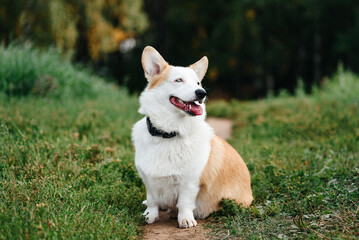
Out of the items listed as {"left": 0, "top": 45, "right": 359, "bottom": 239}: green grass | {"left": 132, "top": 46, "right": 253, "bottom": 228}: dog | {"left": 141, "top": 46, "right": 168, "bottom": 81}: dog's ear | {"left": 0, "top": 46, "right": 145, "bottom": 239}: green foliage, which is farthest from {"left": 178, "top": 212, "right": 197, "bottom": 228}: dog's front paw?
{"left": 141, "top": 46, "right": 168, "bottom": 81}: dog's ear

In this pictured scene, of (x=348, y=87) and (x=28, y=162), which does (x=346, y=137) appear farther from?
(x=28, y=162)

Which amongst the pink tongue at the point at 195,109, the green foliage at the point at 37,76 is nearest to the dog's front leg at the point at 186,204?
the pink tongue at the point at 195,109

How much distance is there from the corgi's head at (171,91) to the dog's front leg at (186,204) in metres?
0.70

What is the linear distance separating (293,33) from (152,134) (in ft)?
66.7

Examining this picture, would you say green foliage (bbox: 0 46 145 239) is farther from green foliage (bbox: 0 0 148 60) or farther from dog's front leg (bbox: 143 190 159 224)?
green foliage (bbox: 0 0 148 60)

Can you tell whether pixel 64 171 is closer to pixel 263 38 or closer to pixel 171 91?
pixel 171 91

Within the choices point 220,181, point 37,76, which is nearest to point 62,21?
point 37,76

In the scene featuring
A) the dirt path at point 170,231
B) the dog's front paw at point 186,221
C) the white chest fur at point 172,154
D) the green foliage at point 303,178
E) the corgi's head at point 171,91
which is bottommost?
the dirt path at point 170,231

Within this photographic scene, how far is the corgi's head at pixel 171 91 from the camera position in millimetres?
3090

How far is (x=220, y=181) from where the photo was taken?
333 centimetres

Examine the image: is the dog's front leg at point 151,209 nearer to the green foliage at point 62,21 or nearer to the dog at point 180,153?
the dog at point 180,153

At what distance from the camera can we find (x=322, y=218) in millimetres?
2867

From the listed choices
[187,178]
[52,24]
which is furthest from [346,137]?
[52,24]

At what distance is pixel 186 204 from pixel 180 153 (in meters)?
0.48
